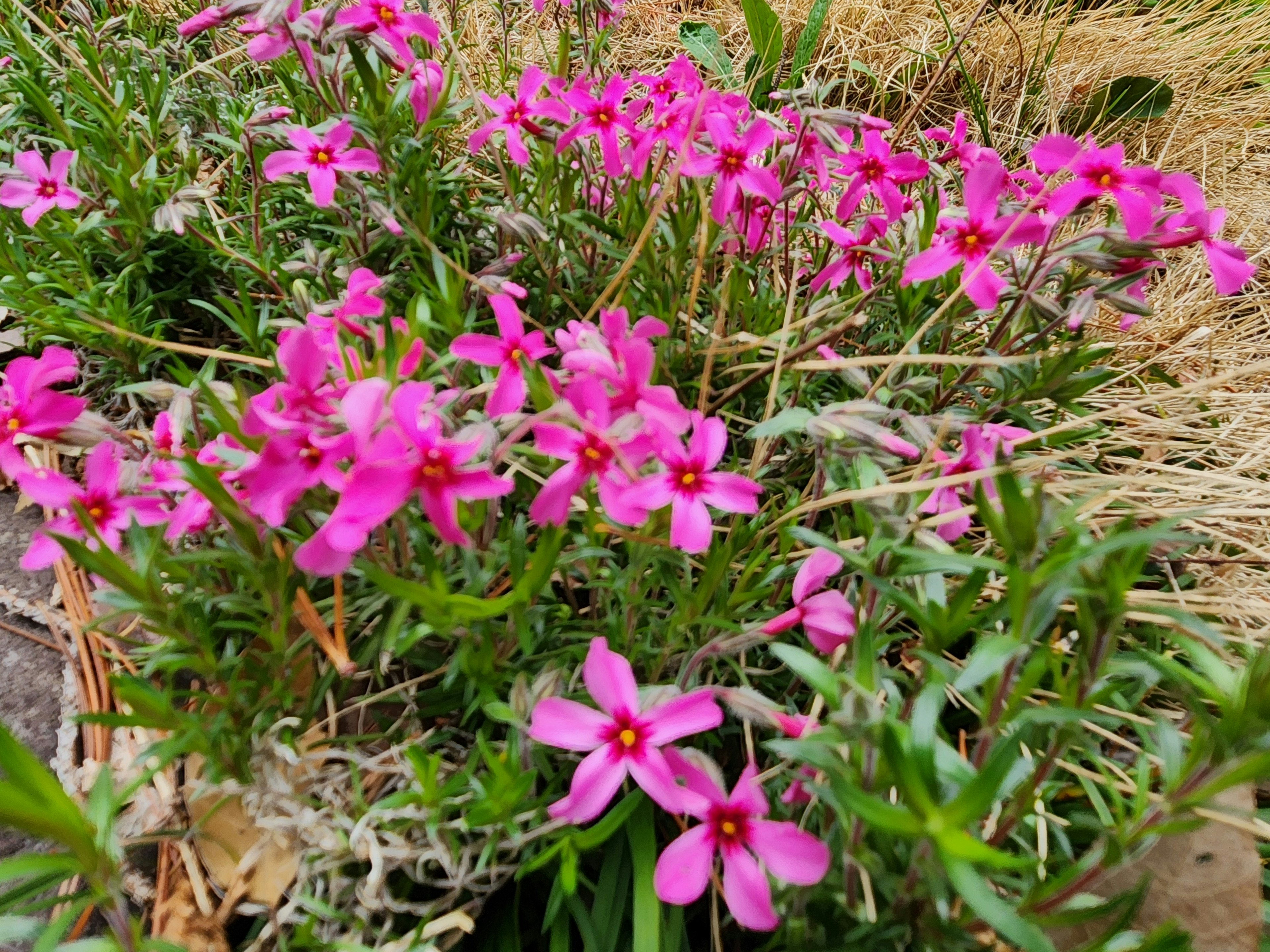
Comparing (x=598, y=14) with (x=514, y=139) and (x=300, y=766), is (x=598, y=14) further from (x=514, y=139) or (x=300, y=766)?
(x=300, y=766)

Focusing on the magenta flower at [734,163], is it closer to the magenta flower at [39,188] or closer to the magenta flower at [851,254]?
the magenta flower at [851,254]

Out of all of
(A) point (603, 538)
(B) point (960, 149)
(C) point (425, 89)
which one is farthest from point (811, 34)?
(A) point (603, 538)

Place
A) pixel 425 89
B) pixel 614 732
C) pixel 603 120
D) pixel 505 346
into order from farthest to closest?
1. pixel 425 89
2. pixel 603 120
3. pixel 505 346
4. pixel 614 732

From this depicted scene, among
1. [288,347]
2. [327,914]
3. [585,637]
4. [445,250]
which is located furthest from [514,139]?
[327,914]

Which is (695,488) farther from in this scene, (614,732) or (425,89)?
(425,89)

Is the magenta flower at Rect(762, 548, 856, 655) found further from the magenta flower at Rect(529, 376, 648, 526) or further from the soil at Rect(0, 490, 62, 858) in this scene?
the soil at Rect(0, 490, 62, 858)

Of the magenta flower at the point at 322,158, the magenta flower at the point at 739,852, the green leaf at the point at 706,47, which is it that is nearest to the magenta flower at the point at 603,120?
the magenta flower at the point at 322,158

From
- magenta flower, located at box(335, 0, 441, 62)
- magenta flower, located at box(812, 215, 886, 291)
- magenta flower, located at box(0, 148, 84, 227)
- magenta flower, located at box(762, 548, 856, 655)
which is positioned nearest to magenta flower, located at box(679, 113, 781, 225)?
magenta flower, located at box(812, 215, 886, 291)

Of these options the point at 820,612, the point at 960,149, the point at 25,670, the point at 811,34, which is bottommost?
the point at 25,670
